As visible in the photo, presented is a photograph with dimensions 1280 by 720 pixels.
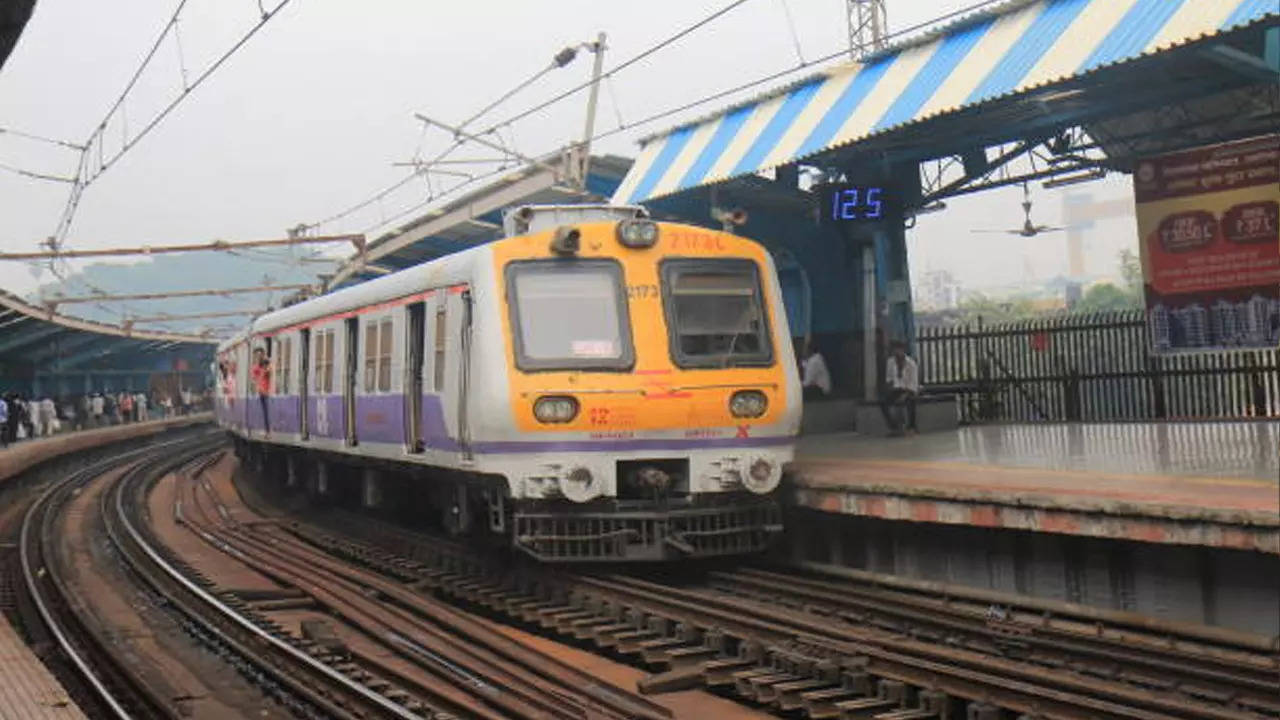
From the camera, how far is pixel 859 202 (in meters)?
15.2

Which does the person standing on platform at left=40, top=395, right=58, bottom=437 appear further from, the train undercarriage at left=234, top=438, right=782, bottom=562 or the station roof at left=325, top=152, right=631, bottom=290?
the train undercarriage at left=234, top=438, right=782, bottom=562

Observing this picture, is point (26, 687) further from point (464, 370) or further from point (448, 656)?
point (464, 370)

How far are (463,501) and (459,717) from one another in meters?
4.38

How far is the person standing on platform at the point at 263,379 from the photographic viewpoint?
19641 millimetres

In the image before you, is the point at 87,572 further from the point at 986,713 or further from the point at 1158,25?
the point at 1158,25

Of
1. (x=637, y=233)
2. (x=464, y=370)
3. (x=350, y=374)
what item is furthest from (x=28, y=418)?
(x=637, y=233)

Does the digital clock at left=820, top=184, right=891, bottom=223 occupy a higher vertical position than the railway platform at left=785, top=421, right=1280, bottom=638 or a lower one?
higher

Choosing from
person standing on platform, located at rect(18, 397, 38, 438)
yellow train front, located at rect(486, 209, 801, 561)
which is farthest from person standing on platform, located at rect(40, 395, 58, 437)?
yellow train front, located at rect(486, 209, 801, 561)

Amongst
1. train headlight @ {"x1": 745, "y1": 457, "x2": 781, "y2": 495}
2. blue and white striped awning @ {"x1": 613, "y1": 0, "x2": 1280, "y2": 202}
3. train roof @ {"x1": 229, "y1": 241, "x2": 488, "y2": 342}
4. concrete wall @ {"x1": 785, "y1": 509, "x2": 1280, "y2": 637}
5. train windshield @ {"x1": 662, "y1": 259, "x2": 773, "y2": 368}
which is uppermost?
blue and white striped awning @ {"x1": 613, "y1": 0, "x2": 1280, "y2": 202}

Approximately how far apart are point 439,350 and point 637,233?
218cm

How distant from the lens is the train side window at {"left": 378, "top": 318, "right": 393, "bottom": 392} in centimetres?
1299

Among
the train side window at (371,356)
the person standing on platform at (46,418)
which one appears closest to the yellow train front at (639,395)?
the train side window at (371,356)

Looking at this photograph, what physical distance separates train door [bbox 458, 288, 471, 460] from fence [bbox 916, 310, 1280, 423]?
9.02 meters

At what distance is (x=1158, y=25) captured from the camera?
10.5 m
